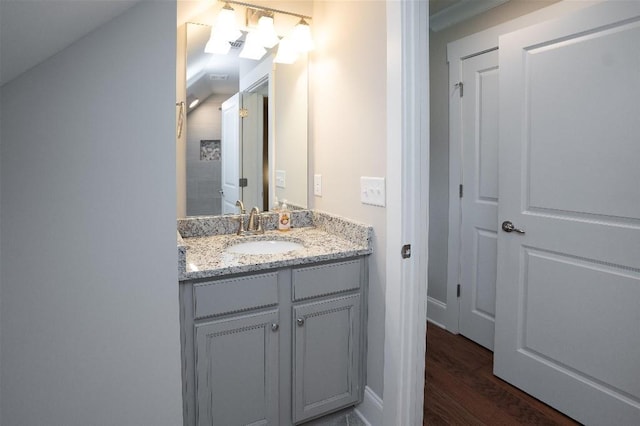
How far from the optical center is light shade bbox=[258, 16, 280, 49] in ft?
6.84

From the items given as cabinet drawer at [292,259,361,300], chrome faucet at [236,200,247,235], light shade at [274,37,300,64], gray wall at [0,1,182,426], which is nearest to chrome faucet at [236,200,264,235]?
chrome faucet at [236,200,247,235]

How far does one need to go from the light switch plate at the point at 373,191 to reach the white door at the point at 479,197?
1.14m

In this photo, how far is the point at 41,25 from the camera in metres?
0.77

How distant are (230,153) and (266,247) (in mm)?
559

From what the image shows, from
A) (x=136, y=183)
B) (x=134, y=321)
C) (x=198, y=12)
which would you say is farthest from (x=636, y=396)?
(x=198, y=12)

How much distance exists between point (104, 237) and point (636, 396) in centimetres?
213

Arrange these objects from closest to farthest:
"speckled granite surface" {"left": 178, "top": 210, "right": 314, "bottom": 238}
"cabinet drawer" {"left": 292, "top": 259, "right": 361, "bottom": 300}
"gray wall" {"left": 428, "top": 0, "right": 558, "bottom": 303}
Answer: "cabinet drawer" {"left": 292, "top": 259, "right": 361, "bottom": 300}, "speckled granite surface" {"left": 178, "top": 210, "right": 314, "bottom": 238}, "gray wall" {"left": 428, "top": 0, "right": 558, "bottom": 303}

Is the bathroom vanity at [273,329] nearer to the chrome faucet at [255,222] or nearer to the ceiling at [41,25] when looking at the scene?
the chrome faucet at [255,222]

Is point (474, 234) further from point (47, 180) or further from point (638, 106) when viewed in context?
point (47, 180)

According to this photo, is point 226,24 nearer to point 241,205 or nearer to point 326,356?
point 241,205

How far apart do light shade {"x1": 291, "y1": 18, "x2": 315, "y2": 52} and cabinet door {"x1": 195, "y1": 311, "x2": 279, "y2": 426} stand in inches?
57.0

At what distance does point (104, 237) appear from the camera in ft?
3.29

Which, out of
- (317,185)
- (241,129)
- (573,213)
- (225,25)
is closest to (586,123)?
(573,213)

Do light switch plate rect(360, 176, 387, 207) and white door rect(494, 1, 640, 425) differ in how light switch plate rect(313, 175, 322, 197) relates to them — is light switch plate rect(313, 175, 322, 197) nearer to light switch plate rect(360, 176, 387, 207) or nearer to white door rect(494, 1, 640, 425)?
light switch plate rect(360, 176, 387, 207)
